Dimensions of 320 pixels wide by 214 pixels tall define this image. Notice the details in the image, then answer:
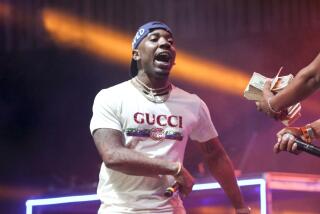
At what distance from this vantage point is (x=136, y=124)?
12.0ft

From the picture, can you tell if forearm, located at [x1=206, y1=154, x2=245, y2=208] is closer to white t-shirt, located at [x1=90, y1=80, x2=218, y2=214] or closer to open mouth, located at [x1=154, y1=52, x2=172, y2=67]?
white t-shirt, located at [x1=90, y1=80, x2=218, y2=214]

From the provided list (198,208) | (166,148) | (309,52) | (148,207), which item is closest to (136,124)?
(166,148)

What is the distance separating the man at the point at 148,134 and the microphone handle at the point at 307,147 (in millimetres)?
579

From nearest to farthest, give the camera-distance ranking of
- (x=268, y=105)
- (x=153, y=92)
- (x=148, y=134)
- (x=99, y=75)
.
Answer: (x=268, y=105), (x=148, y=134), (x=153, y=92), (x=99, y=75)

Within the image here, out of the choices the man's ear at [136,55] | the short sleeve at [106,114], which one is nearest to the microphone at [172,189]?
the short sleeve at [106,114]

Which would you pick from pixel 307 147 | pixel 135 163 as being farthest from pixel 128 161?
pixel 307 147

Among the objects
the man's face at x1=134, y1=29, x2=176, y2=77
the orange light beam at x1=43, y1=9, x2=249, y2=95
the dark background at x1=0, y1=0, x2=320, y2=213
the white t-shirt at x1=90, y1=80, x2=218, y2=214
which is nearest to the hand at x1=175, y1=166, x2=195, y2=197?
the white t-shirt at x1=90, y1=80, x2=218, y2=214

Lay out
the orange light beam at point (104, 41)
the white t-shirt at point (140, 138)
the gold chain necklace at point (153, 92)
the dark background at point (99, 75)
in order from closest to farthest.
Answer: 1. the white t-shirt at point (140, 138)
2. the gold chain necklace at point (153, 92)
3. the dark background at point (99, 75)
4. the orange light beam at point (104, 41)

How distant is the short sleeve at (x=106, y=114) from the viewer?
3637 millimetres

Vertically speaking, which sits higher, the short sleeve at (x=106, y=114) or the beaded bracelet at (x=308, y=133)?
the short sleeve at (x=106, y=114)

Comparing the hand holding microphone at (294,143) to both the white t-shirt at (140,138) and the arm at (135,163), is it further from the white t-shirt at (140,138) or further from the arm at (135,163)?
the white t-shirt at (140,138)

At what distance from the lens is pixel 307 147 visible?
314cm

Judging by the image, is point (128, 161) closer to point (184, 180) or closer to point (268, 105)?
point (184, 180)

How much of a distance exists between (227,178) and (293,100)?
101 cm
